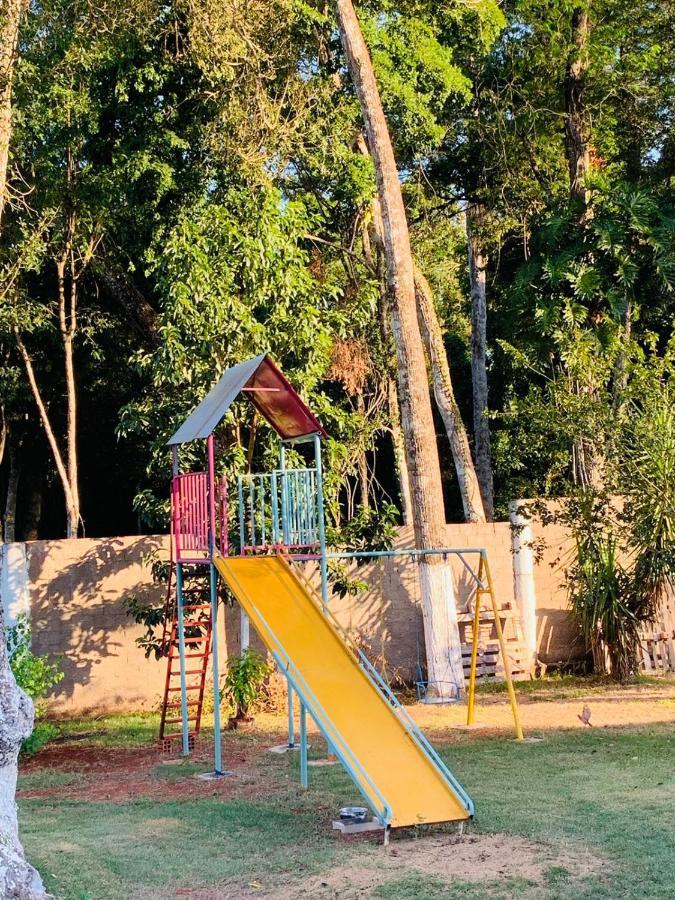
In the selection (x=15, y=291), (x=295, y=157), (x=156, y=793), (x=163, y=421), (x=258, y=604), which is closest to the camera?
(x=156, y=793)

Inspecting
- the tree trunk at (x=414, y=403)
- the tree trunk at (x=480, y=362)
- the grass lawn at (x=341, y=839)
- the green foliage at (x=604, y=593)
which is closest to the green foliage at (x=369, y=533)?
the tree trunk at (x=414, y=403)

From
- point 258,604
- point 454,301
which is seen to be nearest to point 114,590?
point 258,604

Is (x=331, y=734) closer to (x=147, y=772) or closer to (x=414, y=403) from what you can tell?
(x=147, y=772)

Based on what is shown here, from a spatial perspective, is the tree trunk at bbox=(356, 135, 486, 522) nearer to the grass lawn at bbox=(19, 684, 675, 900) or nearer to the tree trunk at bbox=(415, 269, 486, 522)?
the tree trunk at bbox=(415, 269, 486, 522)

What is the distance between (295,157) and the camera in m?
15.1

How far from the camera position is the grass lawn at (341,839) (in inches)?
219

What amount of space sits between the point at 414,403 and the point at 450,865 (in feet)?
23.2

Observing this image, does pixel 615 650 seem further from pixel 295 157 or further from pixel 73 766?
pixel 295 157

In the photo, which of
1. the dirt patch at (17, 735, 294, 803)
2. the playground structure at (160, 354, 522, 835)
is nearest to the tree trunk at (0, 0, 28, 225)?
the playground structure at (160, 354, 522, 835)

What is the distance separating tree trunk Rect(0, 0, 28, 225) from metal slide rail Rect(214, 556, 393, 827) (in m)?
6.58

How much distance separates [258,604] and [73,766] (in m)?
2.38

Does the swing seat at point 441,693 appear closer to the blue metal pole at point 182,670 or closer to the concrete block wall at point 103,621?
the concrete block wall at point 103,621

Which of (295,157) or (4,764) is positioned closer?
(4,764)

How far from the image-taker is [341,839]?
6.73m
